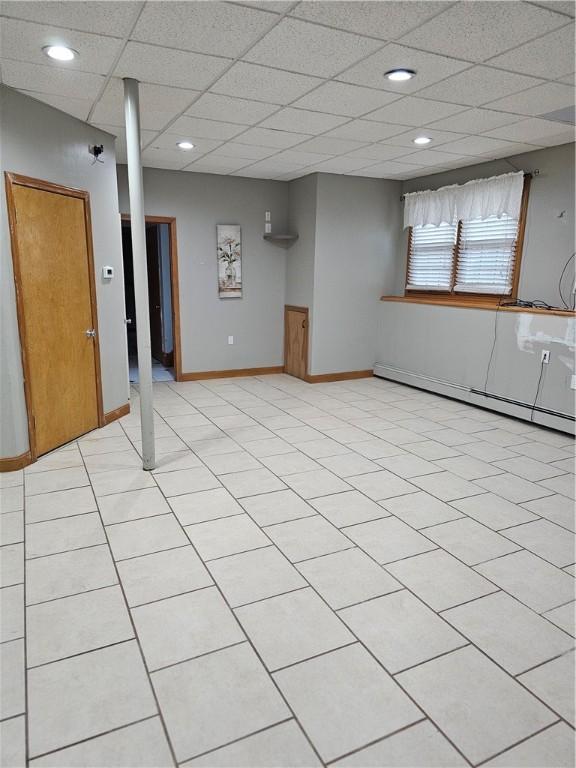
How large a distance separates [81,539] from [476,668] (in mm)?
1992

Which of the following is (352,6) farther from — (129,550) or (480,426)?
(480,426)

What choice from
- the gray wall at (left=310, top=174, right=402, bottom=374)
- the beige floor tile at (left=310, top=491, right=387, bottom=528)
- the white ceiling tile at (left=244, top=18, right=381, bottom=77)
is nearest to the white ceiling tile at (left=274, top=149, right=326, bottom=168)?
the gray wall at (left=310, top=174, right=402, bottom=374)

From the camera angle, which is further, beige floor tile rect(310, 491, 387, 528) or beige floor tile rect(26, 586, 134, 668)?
beige floor tile rect(310, 491, 387, 528)

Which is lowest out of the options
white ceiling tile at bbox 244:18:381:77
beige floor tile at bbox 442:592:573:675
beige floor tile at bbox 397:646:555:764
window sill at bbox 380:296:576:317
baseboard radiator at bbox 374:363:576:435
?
beige floor tile at bbox 397:646:555:764

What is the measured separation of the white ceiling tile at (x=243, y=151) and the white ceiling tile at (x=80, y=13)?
2324 mm

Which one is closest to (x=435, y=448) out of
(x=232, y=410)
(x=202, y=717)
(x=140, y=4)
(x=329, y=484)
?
(x=329, y=484)

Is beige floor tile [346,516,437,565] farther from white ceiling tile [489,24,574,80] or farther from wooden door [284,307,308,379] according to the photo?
wooden door [284,307,308,379]

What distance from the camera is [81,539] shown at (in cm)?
270

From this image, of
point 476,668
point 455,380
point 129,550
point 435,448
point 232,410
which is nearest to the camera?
point 476,668

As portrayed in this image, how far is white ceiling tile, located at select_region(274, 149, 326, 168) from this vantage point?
506 centimetres

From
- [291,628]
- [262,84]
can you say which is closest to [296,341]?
[262,84]

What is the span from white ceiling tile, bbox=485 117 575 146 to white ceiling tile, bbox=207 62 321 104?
185 cm

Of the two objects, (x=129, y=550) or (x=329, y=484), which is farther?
(x=329, y=484)

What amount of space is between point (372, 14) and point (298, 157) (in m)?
3.05
